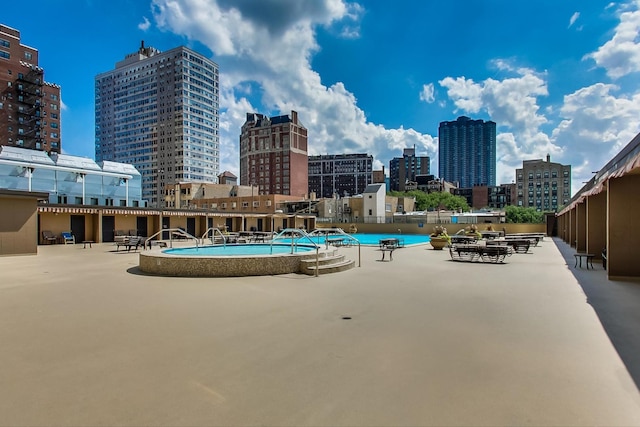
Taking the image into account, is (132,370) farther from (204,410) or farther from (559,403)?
(559,403)

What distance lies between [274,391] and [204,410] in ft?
2.18

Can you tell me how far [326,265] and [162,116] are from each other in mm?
120858

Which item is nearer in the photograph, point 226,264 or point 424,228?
point 226,264

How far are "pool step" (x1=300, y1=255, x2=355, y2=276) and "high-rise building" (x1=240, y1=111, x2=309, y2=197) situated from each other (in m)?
90.8

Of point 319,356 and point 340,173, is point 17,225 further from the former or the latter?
point 340,173

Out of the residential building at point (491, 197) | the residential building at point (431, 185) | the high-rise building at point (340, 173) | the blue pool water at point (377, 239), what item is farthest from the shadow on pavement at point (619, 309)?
the residential building at point (491, 197)

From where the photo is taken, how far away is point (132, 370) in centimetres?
A: 385

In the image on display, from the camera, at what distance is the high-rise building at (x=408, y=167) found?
158500mm

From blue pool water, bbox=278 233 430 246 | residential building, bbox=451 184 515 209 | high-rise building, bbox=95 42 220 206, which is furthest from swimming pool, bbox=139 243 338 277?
residential building, bbox=451 184 515 209

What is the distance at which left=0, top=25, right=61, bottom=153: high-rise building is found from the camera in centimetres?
6671

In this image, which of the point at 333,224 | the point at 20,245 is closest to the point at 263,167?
the point at 333,224

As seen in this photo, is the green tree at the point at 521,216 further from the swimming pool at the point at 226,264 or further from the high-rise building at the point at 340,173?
the swimming pool at the point at 226,264

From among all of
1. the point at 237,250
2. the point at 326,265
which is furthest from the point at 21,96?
the point at 326,265

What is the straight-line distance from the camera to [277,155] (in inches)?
4158
